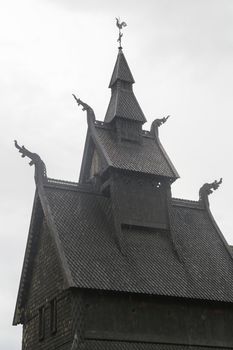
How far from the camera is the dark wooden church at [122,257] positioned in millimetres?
26970

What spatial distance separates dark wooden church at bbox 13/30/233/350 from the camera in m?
27.0

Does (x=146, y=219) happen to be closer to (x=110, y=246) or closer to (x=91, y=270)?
(x=110, y=246)

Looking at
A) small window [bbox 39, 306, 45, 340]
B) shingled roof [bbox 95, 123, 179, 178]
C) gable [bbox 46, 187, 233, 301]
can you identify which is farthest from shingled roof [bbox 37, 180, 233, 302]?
small window [bbox 39, 306, 45, 340]

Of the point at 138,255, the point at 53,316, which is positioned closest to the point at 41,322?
the point at 53,316

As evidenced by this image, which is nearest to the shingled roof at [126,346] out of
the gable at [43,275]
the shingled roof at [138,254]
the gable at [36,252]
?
the shingled roof at [138,254]

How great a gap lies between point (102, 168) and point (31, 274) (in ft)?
24.0

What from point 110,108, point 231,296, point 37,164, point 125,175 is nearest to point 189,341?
point 231,296

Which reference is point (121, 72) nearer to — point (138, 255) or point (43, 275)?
point (138, 255)

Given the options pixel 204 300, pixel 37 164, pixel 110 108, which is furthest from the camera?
pixel 110 108

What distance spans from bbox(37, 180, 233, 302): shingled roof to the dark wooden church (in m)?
0.06

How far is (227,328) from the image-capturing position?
2983 cm

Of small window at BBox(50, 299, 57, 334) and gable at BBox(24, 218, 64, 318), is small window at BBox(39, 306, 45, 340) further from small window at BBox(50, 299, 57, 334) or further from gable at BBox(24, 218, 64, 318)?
small window at BBox(50, 299, 57, 334)

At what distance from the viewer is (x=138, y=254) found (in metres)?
30.2

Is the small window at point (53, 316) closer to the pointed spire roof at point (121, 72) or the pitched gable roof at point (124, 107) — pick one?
the pitched gable roof at point (124, 107)
